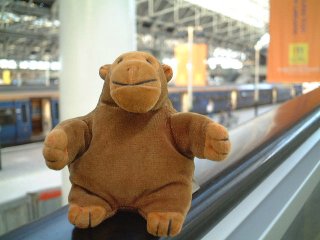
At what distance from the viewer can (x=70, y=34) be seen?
101 inches

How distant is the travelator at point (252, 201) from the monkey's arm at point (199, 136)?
0.87ft

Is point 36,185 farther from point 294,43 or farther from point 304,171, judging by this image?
point 294,43

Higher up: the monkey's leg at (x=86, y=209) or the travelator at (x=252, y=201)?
the monkey's leg at (x=86, y=209)

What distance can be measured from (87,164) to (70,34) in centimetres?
181

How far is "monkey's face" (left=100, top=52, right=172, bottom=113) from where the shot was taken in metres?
0.89

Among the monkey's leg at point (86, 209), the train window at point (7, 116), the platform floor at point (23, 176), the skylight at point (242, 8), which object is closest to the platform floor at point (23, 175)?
the platform floor at point (23, 176)

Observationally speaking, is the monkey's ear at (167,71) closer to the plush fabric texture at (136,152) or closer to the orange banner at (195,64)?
the plush fabric texture at (136,152)

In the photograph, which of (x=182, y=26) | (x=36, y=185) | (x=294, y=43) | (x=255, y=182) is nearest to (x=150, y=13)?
(x=182, y=26)

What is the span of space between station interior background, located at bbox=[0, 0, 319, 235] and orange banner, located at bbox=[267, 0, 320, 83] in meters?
1.43

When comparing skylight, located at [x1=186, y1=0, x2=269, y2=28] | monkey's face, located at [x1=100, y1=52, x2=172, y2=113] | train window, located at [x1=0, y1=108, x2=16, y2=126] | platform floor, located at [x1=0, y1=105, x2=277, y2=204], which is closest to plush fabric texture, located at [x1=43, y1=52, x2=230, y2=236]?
monkey's face, located at [x1=100, y1=52, x2=172, y2=113]

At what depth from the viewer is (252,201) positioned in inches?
59.6

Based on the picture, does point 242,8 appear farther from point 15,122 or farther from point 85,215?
point 85,215

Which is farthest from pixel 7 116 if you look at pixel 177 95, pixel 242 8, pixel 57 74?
pixel 242 8

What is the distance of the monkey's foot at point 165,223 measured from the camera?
901 millimetres
